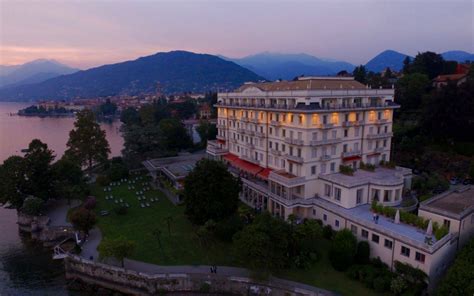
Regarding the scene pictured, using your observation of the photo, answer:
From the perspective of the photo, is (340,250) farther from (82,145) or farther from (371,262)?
(82,145)

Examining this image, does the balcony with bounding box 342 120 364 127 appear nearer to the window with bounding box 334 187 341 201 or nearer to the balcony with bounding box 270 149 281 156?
the window with bounding box 334 187 341 201

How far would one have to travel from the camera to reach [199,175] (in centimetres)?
3500

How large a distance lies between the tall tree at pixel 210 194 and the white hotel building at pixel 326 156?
651 cm

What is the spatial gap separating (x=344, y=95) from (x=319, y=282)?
22.6m

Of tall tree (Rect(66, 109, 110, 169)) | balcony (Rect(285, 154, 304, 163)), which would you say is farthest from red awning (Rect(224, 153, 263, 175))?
tall tree (Rect(66, 109, 110, 169))

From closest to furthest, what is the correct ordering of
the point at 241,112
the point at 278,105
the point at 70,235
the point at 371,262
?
the point at 371,262 < the point at 70,235 < the point at 278,105 < the point at 241,112

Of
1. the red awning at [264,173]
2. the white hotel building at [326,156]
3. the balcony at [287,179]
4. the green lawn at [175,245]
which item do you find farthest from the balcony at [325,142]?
the green lawn at [175,245]

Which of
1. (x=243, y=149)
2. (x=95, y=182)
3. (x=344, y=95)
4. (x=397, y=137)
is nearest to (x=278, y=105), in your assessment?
(x=344, y=95)

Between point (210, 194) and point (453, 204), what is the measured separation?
77.6 ft

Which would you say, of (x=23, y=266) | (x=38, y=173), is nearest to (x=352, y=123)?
(x=23, y=266)

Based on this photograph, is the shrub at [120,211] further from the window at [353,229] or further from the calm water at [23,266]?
the window at [353,229]

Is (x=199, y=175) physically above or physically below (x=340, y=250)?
above

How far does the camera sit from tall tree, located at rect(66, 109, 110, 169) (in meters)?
58.7

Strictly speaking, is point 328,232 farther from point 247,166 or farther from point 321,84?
point 321,84
